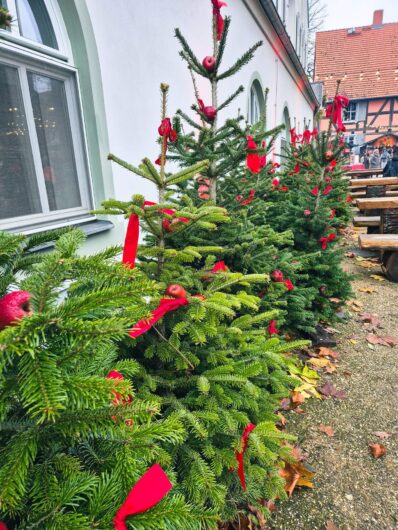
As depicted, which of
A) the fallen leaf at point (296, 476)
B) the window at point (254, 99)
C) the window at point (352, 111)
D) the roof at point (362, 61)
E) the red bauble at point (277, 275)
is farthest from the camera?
the window at point (352, 111)

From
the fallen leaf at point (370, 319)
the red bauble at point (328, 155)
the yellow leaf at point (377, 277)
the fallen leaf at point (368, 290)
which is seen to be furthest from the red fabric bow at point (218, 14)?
the yellow leaf at point (377, 277)

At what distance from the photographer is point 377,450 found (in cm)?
232

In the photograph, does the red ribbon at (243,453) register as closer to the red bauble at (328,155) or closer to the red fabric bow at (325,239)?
the red fabric bow at (325,239)

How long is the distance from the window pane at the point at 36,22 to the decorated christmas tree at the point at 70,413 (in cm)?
222

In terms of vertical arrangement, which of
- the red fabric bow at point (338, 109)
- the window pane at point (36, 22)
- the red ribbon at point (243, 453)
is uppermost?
the window pane at point (36, 22)

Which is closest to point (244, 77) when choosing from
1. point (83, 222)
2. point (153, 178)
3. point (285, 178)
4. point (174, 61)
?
point (285, 178)

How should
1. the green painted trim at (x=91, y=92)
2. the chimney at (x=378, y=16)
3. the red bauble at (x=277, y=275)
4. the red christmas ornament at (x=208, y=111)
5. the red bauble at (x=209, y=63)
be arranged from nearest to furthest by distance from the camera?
the red bauble at (x=209, y=63), the red christmas ornament at (x=208, y=111), the green painted trim at (x=91, y=92), the red bauble at (x=277, y=275), the chimney at (x=378, y=16)

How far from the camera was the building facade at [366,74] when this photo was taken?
25.7 metres

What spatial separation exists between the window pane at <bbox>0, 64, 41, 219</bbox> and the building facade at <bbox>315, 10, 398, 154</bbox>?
26866 millimetres

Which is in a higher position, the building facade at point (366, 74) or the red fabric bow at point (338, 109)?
the building facade at point (366, 74)

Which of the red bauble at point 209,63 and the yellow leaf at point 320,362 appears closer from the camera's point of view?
the red bauble at point 209,63

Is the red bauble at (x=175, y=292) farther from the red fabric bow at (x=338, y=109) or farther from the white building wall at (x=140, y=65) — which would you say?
the red fabric bow at (x=338, y=109)

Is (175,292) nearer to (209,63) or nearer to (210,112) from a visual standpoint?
(210,112)

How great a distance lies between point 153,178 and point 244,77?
6.18 meters
